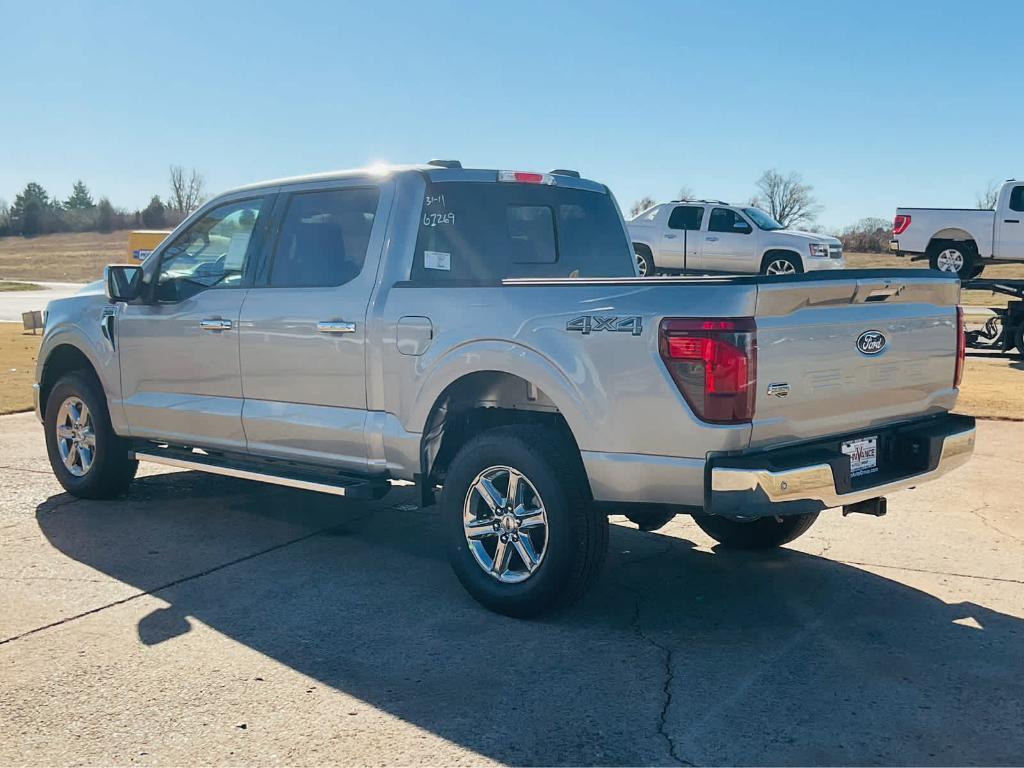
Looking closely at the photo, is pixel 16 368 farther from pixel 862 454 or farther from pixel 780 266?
pixel 780 266

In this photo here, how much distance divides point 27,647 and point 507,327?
2.45 metres

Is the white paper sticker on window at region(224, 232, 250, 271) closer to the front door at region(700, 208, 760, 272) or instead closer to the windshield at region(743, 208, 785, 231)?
the front door at region(700, 208, 760, 272)

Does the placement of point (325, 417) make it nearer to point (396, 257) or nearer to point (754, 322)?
point (396, 257)

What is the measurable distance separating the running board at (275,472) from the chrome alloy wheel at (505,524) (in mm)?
660

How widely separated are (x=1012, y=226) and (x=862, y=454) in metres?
→ 17.3

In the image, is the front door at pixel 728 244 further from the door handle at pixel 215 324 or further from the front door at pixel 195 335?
the door handle at pixel 215 324

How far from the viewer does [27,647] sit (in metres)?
4.42

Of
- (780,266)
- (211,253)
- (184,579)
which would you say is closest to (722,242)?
(780,266)

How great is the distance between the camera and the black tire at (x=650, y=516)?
14.7 ft

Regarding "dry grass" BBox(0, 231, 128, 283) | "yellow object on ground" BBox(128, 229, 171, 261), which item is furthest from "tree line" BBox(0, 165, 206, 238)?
"yellow object on ground" BBox(128, 229, 171, 261)

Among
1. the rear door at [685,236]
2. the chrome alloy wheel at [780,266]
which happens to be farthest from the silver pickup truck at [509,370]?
the rear door at [685,236]

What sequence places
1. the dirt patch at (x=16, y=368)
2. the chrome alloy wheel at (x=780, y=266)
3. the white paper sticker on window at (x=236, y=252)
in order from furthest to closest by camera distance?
the chrome alloy wheel at (x=780, y=266), the dirt patch at (x=16, y=368), the white paper sticker on window at (x=236, y=252)

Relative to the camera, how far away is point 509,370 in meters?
4.73

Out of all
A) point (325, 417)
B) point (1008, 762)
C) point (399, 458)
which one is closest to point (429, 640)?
point (399, 458)
